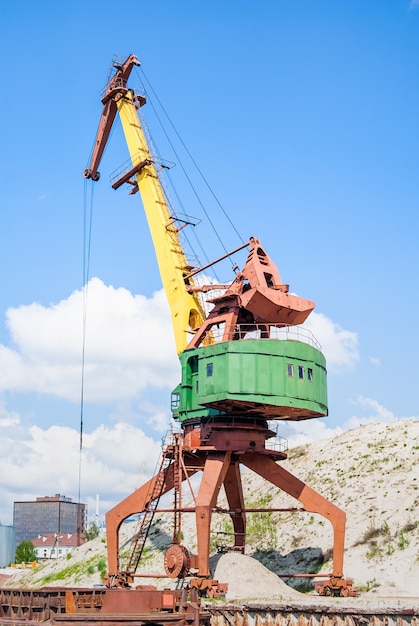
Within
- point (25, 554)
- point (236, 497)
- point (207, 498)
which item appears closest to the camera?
point (207, 498)

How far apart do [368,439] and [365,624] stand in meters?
29.9

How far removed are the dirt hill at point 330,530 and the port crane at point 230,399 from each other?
2.50 m

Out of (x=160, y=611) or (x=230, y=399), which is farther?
(x=230, y=399)

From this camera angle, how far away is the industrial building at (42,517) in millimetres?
168000

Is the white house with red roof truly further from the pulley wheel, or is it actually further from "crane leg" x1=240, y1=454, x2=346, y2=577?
the pulley wheel

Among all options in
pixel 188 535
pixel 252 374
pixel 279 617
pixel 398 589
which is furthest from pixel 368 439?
pixel 279 617

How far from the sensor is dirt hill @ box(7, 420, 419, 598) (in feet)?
129

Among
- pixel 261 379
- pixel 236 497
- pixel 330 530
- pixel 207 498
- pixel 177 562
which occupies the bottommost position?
pixel 177 562

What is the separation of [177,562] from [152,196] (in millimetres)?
20024

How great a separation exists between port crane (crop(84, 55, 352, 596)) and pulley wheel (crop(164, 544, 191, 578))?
0.04m

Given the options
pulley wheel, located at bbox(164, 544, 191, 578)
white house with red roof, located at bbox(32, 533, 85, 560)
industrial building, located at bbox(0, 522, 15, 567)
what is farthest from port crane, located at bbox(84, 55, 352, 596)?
white house with red roof, located at bbox(32, 533, 85, 560)

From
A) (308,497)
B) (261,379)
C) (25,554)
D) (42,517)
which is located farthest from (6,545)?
(261,379)

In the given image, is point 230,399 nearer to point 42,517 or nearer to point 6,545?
point 6,545

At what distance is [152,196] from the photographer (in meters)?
44.9
